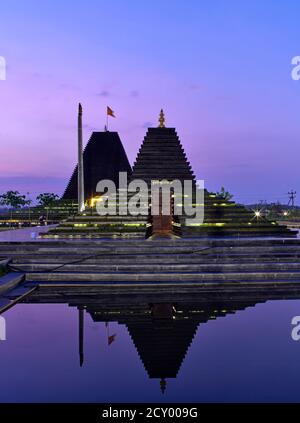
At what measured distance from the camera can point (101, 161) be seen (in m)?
57.0

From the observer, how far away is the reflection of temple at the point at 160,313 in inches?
230

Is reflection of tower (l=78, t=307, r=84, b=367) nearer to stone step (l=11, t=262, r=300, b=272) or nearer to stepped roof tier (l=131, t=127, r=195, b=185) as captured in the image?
stone step (l=11, t=262, r=300, b=272)

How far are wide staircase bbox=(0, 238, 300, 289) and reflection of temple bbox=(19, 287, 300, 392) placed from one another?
0.99 meters

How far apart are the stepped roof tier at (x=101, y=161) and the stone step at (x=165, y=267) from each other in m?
43.3

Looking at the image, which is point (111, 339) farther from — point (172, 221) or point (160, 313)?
point (172, 221)

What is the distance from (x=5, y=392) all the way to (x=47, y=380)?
0.52 metres

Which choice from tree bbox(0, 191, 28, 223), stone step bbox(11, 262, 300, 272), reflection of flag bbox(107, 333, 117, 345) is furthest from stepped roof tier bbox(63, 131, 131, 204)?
reflection of flag bbox(107, 333, 117, 345)

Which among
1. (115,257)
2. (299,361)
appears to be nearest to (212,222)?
(115,257)

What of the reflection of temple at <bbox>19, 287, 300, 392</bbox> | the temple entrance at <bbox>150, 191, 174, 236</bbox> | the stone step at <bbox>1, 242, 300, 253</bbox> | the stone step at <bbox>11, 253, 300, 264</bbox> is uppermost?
the temple entrance at <bbox>150, 191, 174, 236</bbox>

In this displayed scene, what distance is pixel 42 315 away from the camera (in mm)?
8320

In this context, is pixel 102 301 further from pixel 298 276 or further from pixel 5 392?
pixel 298 276

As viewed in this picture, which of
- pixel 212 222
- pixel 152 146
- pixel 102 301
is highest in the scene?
pixel 152 146

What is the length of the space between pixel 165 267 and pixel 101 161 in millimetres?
46001

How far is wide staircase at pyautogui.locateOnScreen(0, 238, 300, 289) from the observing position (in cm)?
1192
